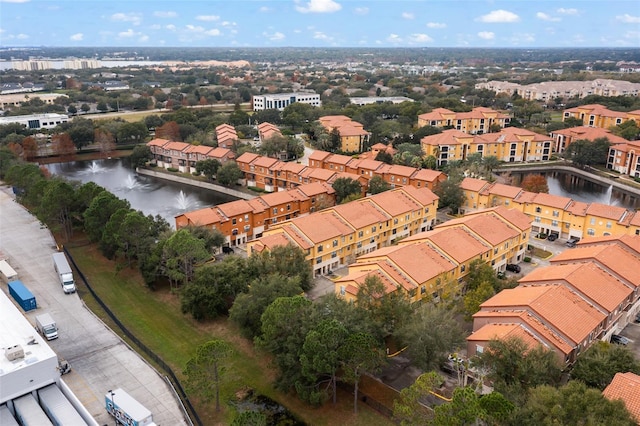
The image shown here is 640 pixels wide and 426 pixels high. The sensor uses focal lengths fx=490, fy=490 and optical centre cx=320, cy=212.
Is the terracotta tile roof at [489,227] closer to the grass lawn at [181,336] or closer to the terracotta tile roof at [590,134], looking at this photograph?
the grass lawn at [181,336]

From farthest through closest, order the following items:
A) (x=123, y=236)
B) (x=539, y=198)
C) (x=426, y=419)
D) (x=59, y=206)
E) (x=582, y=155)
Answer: (x=582, y=155)
(x=539, y=198)
(x=59, y=206)
(x=123, y=236)
(x=426, y=419)

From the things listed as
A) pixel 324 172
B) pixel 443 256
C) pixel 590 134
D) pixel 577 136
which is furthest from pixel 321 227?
pixel 577 136

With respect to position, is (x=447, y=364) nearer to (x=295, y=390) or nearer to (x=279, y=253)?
(x=295, y=390)

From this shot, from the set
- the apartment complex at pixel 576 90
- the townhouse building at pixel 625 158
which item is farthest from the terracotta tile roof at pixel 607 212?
the apartment complex at pixel 576 90

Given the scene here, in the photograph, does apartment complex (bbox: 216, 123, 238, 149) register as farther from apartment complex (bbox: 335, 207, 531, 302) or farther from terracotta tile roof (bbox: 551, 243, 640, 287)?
terracotta tile roof (bbox: 551, 243, 640, 287)

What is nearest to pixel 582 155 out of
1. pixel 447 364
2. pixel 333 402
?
pixel 447 364

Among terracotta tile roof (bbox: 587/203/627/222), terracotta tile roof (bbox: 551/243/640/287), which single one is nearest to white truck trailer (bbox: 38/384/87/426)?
terracotta tile roof (bbox: 551/243/640/287)
